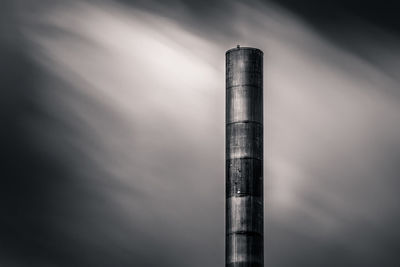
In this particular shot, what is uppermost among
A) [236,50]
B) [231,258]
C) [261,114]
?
[236,50]

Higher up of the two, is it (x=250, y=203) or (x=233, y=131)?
(x=233, y=131)

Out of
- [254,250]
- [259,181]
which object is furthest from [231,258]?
[259,181]

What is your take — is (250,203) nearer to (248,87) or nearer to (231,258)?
(231,258)

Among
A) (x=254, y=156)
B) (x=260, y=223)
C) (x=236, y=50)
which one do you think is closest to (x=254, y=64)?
(x=236, y=50)

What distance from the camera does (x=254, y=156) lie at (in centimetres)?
3722

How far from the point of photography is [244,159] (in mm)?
37156

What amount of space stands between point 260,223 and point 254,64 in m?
6.54

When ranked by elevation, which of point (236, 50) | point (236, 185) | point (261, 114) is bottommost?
point (236, 185)

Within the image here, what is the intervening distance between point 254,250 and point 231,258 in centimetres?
96

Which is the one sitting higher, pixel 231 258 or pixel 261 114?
pixel 261 114

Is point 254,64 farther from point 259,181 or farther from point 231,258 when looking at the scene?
point 231,258

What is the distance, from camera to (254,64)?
38000mm

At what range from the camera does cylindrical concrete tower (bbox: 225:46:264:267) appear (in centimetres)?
3638

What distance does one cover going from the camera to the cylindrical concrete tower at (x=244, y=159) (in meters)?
36.4
